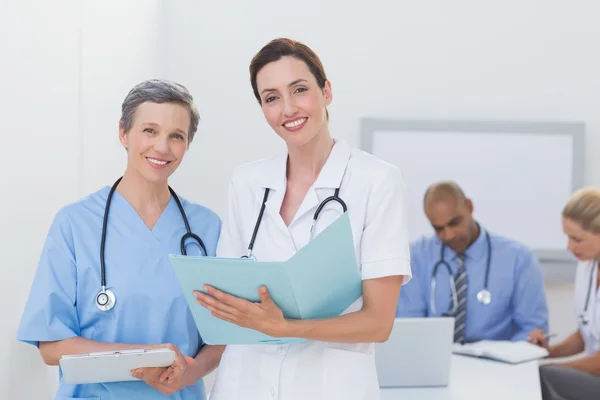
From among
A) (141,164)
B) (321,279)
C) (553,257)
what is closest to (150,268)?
(141,164)

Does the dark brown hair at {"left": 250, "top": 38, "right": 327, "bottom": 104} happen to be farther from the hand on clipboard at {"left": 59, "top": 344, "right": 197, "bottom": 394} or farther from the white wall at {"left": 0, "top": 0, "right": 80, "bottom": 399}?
the white wall at {"left": 0, "top": 0, "right": 80, "bottom": 399}

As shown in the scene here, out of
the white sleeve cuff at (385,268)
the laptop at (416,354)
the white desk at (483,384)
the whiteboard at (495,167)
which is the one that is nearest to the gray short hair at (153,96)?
the white sleeve cuff at (385,268)

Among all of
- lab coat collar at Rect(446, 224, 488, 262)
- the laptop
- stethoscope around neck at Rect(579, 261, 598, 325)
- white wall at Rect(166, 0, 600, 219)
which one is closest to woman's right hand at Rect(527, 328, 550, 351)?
stethoscope around neck at Rect(579, 261, 598, 325)

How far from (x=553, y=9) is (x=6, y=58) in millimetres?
2815

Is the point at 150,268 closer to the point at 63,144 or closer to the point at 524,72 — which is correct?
the point at 63,144

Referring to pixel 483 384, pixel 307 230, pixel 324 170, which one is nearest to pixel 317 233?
pixel 307 230

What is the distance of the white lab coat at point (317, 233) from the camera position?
5.02 feet

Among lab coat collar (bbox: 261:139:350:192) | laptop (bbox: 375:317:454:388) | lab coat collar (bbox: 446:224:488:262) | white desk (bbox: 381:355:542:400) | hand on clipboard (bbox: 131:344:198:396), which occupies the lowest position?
white desk (bbox: 381:355:542:400)

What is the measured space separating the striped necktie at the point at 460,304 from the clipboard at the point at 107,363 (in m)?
1.87

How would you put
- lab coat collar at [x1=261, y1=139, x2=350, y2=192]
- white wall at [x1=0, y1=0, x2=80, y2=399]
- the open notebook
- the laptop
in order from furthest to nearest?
the open notebook
the laptop
white wall at [x1=0, y1=0, x2=80, y2=399]
lab coat collar at [x1=261, y1=139, x2=350, y2=192]

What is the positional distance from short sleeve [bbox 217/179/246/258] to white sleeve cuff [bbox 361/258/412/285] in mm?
279

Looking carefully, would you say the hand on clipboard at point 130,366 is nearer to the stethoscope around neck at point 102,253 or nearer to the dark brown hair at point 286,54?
the stethoscope around neck at point 102,253

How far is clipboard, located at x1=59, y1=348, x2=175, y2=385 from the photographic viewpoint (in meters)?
1.54

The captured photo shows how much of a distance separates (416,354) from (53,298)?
1.22m
